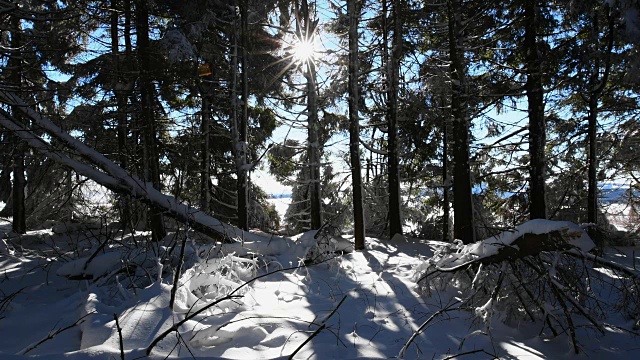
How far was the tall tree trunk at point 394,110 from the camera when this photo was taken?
12.8m

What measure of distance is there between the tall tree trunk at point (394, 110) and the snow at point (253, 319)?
7180 millimetres

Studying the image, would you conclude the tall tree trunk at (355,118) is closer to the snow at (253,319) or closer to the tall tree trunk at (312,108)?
the tall tree trunk at (312,108)

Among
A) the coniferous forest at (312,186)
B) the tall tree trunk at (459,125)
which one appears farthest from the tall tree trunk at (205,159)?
the tall tree trunk at (459,125)

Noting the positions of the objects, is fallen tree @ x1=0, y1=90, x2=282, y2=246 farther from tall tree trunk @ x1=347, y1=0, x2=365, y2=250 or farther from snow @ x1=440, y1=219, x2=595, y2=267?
tall tree trunk @ x1=347, y1=0, x2=365, y2=250

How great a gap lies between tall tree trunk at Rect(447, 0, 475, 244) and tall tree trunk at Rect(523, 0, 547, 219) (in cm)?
172

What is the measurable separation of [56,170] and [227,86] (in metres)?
6.76

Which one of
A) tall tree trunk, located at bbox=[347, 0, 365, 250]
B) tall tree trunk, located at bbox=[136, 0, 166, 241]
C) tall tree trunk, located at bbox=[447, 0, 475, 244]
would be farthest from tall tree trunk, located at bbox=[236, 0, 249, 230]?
tall tree trunk, located at bbox=[447, 0, 475, 244]

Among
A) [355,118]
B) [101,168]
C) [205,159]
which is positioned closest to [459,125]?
[355,118]

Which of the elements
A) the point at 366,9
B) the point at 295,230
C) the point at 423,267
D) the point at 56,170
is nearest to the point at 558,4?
the point at 366,9

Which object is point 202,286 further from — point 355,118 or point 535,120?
point 535,120

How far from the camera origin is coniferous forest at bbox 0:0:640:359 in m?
4.10

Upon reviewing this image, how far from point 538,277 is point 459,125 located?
7.22 metres

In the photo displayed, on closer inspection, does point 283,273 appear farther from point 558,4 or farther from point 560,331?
point 558,4

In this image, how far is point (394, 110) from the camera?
1348 cm
